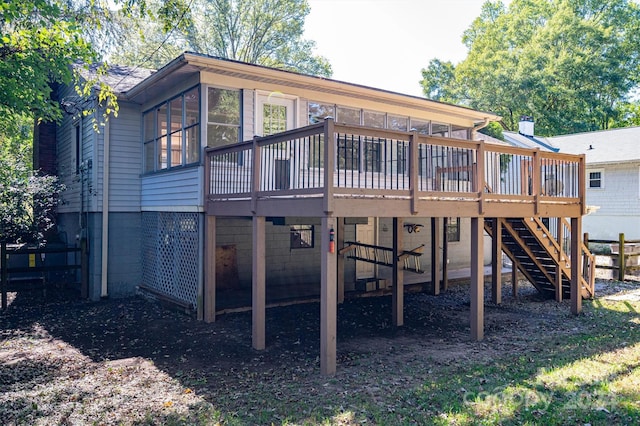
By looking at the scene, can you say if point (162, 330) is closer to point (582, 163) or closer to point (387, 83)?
point (582, 163)

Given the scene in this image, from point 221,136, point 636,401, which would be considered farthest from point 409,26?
point 636,401

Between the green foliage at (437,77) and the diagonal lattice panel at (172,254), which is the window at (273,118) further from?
the green foliage at (437,77)

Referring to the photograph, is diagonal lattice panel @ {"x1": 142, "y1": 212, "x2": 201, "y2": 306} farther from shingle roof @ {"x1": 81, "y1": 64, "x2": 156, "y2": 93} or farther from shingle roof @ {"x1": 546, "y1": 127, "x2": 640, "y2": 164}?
shingle roof @ {"x1": 546, "y1": 127, "x2": 640, "y2": 164}

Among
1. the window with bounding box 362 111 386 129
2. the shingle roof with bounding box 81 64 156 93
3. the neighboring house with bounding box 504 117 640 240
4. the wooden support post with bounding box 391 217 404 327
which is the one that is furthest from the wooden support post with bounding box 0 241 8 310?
the neighboring house with bounding box 504 117 640 240

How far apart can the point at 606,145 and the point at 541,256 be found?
14.1 metres

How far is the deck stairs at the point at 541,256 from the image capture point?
9.83 meters

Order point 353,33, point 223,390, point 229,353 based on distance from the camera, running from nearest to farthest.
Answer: point 223,390, point 229,353, point 353,33

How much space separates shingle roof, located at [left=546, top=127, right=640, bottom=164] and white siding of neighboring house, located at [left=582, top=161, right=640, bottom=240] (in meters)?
0.41

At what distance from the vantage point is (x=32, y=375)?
5.96 metres

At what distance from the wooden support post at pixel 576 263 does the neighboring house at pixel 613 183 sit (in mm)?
11393

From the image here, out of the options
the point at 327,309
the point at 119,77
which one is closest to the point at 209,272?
the point at 327,309

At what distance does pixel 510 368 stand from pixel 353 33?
2501 centimetres

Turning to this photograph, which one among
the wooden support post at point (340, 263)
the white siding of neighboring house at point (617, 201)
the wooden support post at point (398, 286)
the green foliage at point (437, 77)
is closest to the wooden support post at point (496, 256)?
the wooden support post at point (398, 286)

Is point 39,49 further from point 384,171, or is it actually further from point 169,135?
point 384,171
